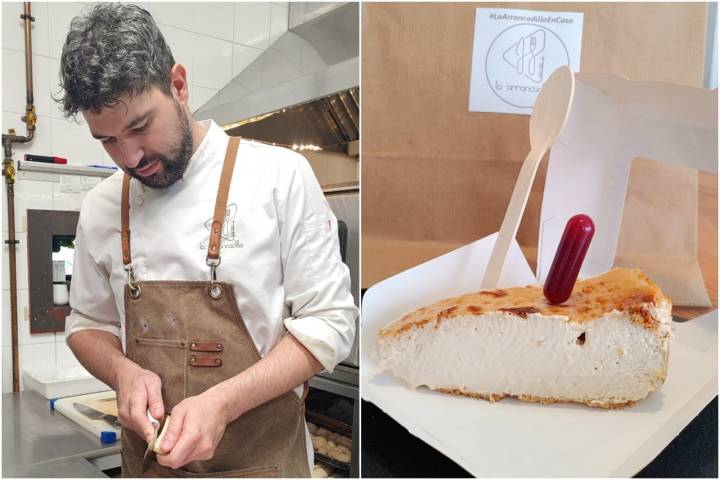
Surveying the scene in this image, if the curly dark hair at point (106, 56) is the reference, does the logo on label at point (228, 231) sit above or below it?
below

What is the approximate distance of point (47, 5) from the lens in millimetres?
939

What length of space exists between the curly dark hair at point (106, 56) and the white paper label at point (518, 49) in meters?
0.29

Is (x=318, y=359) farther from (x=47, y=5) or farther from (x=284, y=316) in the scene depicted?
(x=47, y=5)

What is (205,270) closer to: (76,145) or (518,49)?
(518,49)

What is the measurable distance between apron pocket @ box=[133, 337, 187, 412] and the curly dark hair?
23 cm

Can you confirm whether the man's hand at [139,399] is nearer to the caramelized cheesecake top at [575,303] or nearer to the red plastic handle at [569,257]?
the caramelized cheesecake top at [575,303]

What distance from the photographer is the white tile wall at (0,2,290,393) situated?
3.10ft

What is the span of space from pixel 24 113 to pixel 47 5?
20 centimetres

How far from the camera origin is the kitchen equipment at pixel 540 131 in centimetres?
36

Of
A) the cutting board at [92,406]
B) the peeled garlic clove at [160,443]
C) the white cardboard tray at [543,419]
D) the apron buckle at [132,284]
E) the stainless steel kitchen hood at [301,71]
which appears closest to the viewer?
the white cardboard tray at [543,419]

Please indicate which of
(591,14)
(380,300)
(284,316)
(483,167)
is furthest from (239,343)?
A: (591,14)

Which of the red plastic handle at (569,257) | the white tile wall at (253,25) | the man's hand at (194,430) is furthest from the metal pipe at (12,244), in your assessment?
the red plastic handle at (569,257)

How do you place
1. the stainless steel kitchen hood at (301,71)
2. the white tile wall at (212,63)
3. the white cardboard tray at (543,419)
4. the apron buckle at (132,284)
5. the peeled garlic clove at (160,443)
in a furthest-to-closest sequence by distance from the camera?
the white tile wall at (212,63) < the stainless steel kitchen hood at (301,71) < the apron buckle at (132,284) < the peeled garlic clove at (160,443) < the white cardboard tray at (543,419)

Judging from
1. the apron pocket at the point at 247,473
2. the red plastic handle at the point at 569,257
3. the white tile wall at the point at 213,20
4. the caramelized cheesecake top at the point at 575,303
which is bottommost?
the apron pocket at the point at 247,473
